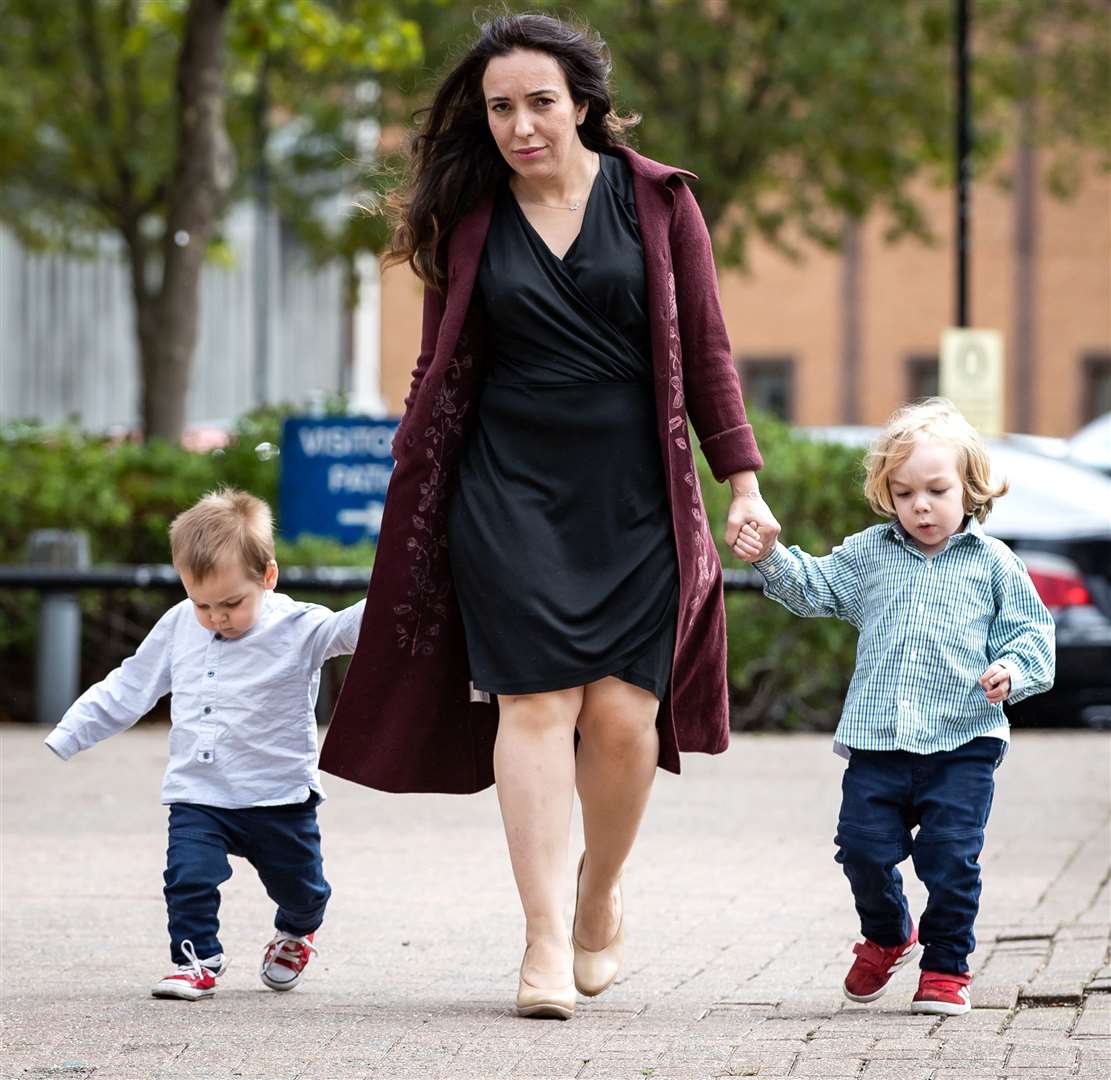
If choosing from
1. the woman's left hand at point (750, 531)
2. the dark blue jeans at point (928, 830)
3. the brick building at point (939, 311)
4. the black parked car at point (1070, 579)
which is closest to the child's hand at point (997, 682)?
the dark blue jeans at point (928, 830)

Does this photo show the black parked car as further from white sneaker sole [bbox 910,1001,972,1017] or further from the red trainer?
the red trainer

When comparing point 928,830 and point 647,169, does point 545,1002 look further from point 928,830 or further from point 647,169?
point 647,169

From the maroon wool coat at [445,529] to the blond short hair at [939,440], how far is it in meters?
0.25

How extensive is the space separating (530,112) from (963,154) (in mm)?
10751

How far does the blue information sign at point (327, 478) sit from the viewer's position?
1014 centimetres

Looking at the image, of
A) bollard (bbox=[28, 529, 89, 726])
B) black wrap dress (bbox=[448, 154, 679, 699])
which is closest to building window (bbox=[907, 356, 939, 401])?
bollard (bbox=[28, 529, 89, 726])

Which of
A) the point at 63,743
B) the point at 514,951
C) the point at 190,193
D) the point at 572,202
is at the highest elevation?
the point at 190,193

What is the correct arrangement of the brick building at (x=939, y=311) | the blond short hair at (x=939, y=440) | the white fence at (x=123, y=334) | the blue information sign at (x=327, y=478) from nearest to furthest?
the blond short hair at (x=939, y=440), the blue information sign at (x=327, y=478), the white fence at (x=123, y=334), the brick building at (x=939, y=311)

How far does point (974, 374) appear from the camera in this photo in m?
13.8

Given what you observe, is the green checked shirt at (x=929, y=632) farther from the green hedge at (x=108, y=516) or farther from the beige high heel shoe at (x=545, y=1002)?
the green hedge at (x=108, y=516)

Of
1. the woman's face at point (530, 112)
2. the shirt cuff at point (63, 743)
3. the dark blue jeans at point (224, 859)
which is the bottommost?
the dark blue jeans at point (224, 859)

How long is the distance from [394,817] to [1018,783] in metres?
2.45

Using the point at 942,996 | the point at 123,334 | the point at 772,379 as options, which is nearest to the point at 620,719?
the point at 942,996

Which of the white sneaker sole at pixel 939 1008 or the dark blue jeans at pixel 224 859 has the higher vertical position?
the dark blue jeans at pixel 224 859
